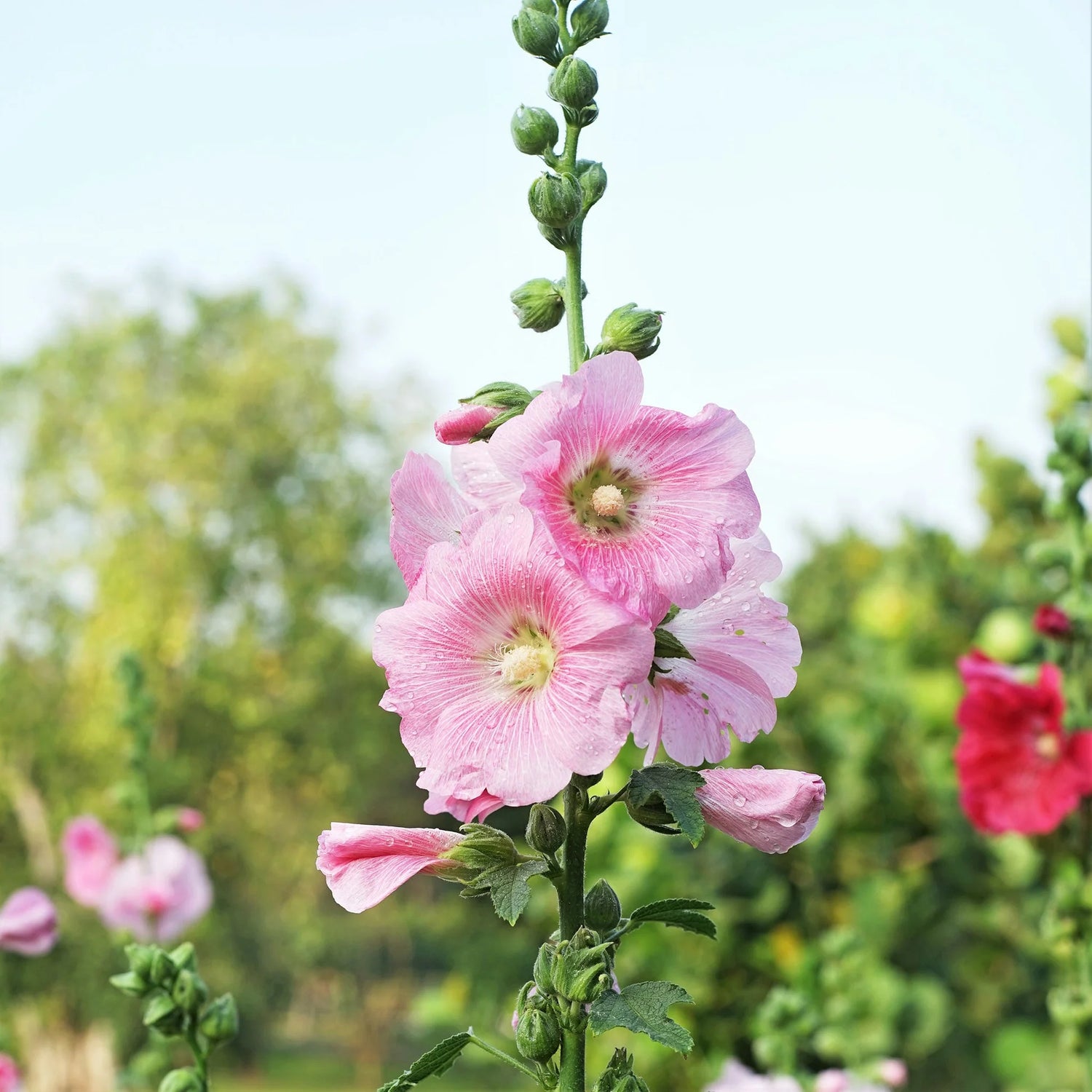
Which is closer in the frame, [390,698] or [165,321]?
[390,698]

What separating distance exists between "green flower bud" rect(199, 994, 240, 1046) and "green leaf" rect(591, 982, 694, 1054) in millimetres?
655

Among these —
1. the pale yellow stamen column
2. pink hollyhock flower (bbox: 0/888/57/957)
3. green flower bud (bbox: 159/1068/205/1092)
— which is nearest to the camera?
the pale yellow stamen column

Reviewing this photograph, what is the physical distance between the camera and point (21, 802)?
56.2 feet

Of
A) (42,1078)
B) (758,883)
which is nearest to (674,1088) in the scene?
(758,883)

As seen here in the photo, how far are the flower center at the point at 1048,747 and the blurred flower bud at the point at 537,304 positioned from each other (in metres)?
1.49

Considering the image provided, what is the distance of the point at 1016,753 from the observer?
94.8 inches

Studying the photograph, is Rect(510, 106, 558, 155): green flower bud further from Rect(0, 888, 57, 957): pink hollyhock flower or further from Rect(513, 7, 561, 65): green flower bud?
Rect(0, 888, 57, 957): pink hollyhock flower

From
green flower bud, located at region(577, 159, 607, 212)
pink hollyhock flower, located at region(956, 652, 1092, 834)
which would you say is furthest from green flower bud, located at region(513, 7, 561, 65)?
pink hollyhock flower, located at region(956, 652, 1092, 834)

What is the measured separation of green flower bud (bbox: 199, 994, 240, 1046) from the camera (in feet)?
4.97

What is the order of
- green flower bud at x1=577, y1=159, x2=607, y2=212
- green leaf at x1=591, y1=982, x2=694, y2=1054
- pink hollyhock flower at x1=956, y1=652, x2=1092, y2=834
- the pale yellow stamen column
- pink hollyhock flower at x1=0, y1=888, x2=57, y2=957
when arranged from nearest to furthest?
green leaf at x1=591, y1=982, x2=694, y2=1054 → the pale yellow stamen column → green flower bud at x1=577, y1=159, x2=607, y2=212 → pink hollyhock flower at x1=0, y1=888, x2=57, y2=957 → pink hollyhock flower at x1=956, y1=652, x2=1092, y2=834

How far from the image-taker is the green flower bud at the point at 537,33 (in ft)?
4.19

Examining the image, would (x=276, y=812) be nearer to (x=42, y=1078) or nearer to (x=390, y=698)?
(x=42, y=1078)

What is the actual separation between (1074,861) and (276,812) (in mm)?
18068

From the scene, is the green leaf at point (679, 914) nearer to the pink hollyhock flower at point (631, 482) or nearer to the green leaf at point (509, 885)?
the green leaf at point (509, 885)
